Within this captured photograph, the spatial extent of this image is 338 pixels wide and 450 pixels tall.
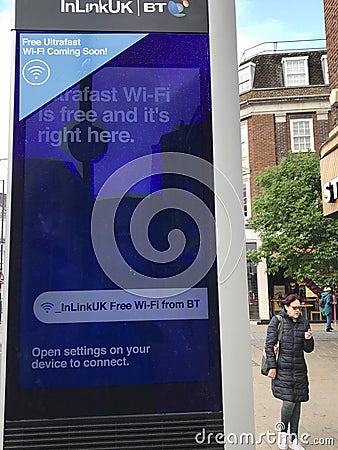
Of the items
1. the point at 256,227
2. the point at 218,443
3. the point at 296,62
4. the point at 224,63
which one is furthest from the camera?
the point at 296,62

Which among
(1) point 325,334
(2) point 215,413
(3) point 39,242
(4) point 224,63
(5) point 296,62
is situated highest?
(5) point 296,62

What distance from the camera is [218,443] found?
2.75 m

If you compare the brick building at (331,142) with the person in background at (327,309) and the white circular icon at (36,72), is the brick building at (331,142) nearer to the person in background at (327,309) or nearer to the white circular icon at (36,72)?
the person in background at (327,309)

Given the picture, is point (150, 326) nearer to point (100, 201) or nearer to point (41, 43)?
point (100, 201)

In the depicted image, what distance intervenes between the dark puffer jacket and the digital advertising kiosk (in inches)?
135

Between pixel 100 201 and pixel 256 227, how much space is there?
743 inches

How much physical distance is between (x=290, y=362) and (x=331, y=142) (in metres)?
6.61

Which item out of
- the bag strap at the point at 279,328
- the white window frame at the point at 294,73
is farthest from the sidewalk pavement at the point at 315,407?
the white window frame at the point at 294,73

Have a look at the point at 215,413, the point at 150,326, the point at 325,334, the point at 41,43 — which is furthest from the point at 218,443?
the point at 325,334

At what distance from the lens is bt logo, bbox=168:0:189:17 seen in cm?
299


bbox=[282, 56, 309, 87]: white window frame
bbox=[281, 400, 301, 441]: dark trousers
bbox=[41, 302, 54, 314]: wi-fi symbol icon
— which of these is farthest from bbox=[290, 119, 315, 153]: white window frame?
bbox=[41, 302, 54, 314]: wi-fi symbol icon

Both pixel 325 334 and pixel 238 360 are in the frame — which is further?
pixel 325 334

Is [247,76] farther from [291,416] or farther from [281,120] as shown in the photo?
[291,416]

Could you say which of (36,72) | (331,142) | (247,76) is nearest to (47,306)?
(36,72)
